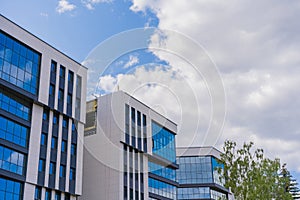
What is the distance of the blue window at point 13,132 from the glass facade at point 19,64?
361cm

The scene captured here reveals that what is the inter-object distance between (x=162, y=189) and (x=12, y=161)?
26.0 meters

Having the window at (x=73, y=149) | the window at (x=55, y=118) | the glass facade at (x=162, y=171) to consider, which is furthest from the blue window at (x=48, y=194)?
the glass facade at (x=162, y=171)

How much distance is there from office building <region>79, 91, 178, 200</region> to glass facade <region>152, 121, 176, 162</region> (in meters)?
0.20

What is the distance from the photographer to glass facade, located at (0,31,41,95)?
3466cm

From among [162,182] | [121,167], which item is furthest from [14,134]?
[162,182]

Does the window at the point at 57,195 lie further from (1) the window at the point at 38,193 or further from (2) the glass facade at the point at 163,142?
(2) the glass facade at the point at 163,142

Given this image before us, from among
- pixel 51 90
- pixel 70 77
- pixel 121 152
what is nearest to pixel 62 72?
pixel 70 77

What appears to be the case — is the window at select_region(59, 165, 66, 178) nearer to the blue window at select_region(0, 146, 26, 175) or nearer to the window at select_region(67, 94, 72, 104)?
the blue window at select_region(0, 146, 26, 175)

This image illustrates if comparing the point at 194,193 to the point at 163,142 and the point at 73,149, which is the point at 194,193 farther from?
the point at 73,149

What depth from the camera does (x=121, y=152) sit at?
47.4 m

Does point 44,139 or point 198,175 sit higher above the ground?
point 198,175

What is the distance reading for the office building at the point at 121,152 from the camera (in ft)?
155

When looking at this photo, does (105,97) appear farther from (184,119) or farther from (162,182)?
(184,119)

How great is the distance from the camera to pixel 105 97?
51.0 metres
